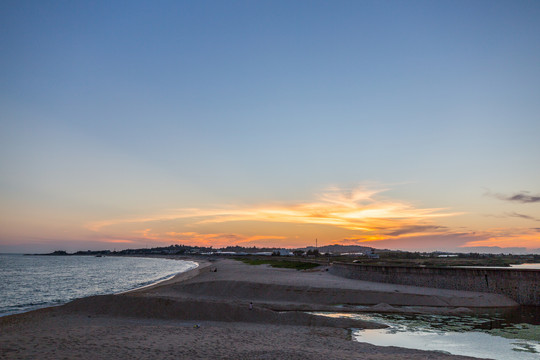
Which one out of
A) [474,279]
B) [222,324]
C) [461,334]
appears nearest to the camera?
[461,334]

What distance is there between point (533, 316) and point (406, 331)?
1477 cm

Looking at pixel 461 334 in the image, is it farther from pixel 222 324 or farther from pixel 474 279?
pixel 474 279

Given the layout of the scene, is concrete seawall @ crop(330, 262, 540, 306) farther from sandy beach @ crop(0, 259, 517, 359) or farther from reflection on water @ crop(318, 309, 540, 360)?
reflection on water @ crop(318, 309, 540, 360)

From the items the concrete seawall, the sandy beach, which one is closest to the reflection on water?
the sandy beach

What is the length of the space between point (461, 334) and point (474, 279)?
1863 centimetres

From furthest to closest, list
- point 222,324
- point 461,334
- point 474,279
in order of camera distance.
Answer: point 474,279 < point 222,324 < point 461,334

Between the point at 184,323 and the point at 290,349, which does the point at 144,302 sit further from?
the point at 290,349

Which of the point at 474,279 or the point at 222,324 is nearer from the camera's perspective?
the point at 222,324

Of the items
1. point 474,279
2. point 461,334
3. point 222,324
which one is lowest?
point 222,324

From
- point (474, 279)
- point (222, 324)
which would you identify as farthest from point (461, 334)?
point (474, 279)

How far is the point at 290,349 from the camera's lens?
61.7ft

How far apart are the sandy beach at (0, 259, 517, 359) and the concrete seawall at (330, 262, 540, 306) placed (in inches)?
56.7

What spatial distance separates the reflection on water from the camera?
20797 mm

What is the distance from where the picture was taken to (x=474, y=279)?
40469 millimetres
